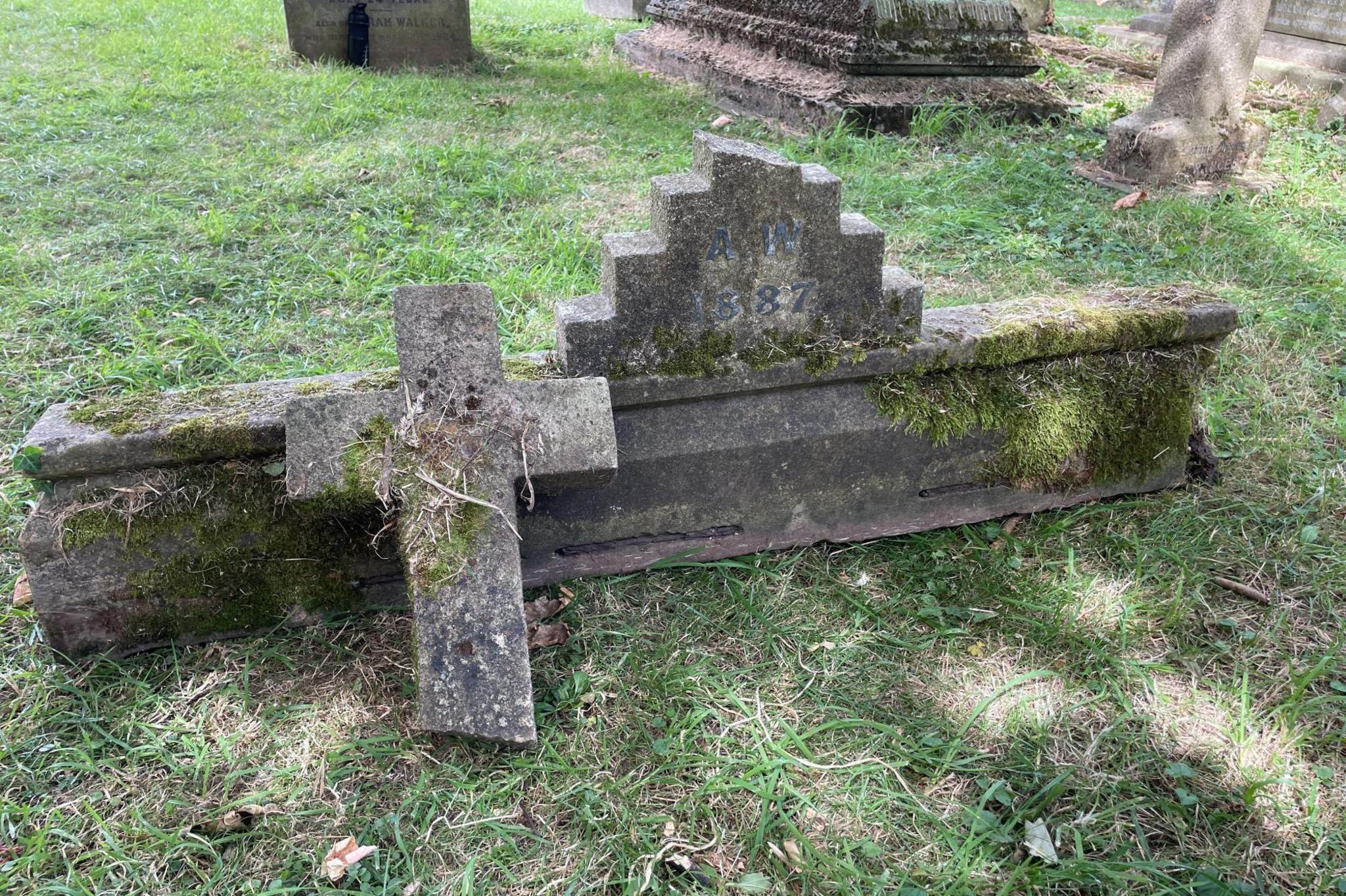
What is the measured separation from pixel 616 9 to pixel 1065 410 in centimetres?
1112

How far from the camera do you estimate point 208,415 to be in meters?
2.28

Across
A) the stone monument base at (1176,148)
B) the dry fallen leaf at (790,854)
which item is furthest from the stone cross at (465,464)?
the stone monument base at (1176,148)

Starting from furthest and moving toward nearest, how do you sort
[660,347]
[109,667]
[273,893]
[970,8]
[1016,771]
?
→ 1. [970,8]
2. [660,347]
3. [109,667]
4. [1016,771]
5. [273,893]

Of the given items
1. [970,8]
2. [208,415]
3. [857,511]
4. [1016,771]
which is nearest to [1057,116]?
[970,8]

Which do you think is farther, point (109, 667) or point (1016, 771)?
point (109, 667)

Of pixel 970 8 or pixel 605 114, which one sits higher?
pixel 970 8

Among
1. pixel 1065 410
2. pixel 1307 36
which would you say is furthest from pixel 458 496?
pixel 1307 36

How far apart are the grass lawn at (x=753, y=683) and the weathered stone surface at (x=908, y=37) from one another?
227cm

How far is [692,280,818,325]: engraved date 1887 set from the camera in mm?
2439

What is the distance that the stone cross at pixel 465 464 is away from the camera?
6.48 ft

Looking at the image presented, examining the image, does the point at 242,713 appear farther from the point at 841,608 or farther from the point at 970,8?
the point at 970,8

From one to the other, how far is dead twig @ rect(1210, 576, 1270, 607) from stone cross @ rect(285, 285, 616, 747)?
1840 mm

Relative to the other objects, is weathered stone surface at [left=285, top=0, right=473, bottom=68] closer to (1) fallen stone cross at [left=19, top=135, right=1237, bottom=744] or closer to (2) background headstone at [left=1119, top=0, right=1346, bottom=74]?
(2) background headstone at [left=1119, top=0, right=1346, bottom=74]

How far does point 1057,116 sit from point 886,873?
20.8 feet
